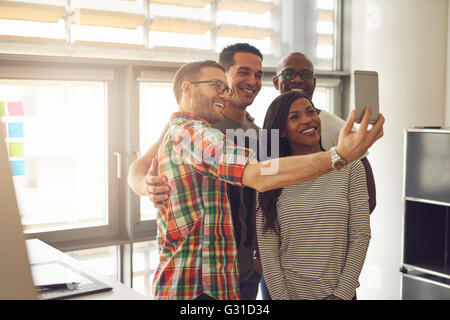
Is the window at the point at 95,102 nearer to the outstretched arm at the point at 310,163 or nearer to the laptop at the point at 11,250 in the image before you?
the outstretched arm at the point at 310,163

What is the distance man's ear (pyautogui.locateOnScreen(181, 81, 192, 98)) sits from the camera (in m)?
1.80

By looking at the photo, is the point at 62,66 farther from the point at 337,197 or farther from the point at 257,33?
the point at 337,197

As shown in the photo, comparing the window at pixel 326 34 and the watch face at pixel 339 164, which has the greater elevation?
the window at pixel 326 34

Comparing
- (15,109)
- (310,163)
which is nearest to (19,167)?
(15,109)

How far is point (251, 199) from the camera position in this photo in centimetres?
186

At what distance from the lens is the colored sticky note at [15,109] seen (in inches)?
87.4

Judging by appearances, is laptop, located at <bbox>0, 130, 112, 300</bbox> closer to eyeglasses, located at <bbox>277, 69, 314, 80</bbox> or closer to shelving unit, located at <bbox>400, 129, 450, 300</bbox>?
eyeglasses, located at <bbox>277, 69, 314, 80</bbox>

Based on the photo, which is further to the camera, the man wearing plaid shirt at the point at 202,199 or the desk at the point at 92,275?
the man wearing plaid shirt at the point at 202,199

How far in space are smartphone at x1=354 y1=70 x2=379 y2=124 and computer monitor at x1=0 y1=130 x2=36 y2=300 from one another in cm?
133

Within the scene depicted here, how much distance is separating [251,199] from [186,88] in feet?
1.54

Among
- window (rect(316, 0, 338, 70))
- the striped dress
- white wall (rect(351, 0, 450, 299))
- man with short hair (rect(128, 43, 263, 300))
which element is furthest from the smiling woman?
window (rect(316, 0, 338, 70))

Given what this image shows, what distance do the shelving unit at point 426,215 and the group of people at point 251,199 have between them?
0.57 metres

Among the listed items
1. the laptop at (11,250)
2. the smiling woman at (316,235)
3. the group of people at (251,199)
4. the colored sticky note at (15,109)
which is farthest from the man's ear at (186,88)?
the laptop at (11,250)
